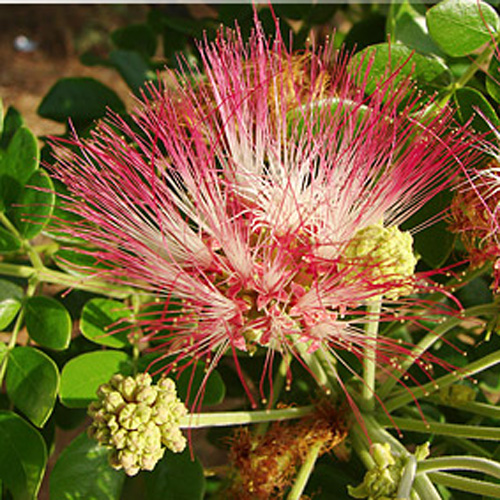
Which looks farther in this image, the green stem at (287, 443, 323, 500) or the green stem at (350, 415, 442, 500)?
the green stem at (287, 443, 323, 500)

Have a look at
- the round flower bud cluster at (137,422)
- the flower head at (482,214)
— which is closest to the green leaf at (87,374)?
the round flower bud cluster at (137,422)

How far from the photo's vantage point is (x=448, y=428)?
117 centimetres

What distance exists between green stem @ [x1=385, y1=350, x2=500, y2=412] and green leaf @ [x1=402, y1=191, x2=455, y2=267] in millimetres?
225

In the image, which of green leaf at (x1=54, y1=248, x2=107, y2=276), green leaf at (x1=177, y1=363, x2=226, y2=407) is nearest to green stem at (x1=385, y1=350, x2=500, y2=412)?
green leaf at (x1=177, y1=363, x2=226, y2=407)

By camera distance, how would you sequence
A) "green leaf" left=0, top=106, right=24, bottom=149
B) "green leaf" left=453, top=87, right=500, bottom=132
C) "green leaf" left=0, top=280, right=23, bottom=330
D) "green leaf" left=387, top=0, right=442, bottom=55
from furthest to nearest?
1. "green leaf" left=0, top=106, right=24, bottom=149
2. "green leaf" left=387, top=0, right=442, bottom=55
3. "green leaf" left=0, top=280, right=23, bottom=330
4. "green leaf" left=453, top=87, right=500, bottom=132

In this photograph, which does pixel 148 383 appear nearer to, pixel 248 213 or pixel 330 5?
pixel 248 213

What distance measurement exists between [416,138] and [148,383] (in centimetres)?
63

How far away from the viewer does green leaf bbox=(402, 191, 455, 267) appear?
1275mm

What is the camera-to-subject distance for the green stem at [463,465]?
3.26 ft

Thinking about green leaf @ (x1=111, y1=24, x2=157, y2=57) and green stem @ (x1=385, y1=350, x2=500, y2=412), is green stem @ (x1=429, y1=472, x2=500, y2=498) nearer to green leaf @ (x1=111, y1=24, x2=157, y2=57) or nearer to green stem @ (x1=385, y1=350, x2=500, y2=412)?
green stem @ (x1=385, y1=350, x2=500, y2=412)

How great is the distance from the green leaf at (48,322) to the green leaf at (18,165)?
231mm

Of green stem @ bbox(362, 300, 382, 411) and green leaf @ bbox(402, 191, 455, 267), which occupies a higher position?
green leaf @ bbox(402, 191, 455, 267)

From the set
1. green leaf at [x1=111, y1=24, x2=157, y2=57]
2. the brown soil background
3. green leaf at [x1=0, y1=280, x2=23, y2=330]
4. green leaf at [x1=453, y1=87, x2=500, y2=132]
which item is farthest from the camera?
the brown soil background

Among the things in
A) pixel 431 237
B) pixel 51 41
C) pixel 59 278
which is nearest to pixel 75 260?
pixel 59 278
